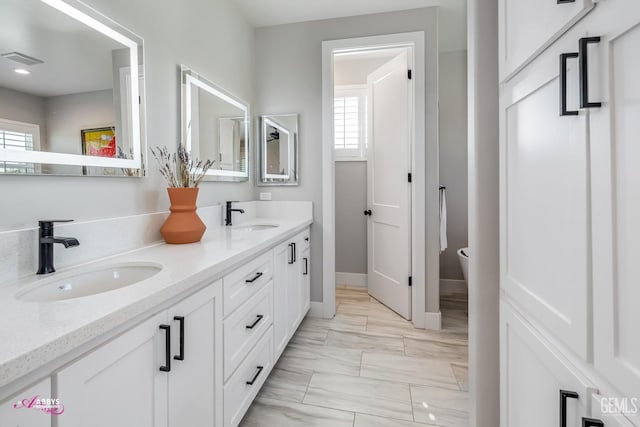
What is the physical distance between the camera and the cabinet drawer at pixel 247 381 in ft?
3.92

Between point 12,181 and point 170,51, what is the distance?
3.55ft

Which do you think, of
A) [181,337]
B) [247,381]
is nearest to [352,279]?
[247,381]

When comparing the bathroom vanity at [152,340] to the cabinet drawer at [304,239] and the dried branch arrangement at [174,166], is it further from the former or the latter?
the cabinet drawer at [304,239]

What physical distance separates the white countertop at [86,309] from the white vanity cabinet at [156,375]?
0.05 m

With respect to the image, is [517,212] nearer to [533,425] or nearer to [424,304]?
[533,425]

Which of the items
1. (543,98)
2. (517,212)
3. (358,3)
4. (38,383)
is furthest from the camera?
(358,3)

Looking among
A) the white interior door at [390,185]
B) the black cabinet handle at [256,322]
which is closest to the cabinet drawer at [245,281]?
the black cabinet handle at [256,322]

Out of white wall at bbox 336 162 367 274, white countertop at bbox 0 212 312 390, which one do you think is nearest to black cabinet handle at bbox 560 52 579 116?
white countertop at bbox 0 212 312 390

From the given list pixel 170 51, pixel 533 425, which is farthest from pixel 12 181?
pixel 533 425

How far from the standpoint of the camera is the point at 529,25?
0.80m

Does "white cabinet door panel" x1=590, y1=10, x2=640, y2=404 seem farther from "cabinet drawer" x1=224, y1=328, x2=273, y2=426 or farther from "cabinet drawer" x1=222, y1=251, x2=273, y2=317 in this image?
"cabinet drawer" x1=224, y1=328, x2=273, y2=426

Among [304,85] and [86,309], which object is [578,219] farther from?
[304,85]

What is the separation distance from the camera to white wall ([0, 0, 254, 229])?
0.99 m

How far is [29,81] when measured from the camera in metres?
0.96
